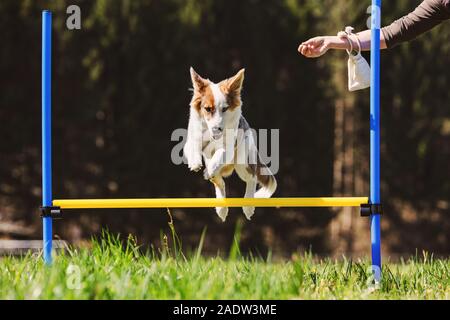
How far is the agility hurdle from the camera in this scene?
4121 mm

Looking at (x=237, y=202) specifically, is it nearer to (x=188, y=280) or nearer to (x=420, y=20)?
(x=188, y=280)

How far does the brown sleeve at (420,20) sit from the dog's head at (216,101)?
3.04ft

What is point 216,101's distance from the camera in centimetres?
429

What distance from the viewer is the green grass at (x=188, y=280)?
3590 mm

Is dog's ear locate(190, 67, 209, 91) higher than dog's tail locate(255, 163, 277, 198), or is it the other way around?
dog's ear locate(190, 67, 209, 91)

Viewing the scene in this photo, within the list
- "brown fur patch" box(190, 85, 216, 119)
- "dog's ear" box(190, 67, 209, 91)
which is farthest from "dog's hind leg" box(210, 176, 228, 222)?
"dog's ear" box(190, 67, 209, 91)

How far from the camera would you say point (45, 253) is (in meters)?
4.46

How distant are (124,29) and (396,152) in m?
6.22

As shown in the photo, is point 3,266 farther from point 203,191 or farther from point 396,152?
point 396,152

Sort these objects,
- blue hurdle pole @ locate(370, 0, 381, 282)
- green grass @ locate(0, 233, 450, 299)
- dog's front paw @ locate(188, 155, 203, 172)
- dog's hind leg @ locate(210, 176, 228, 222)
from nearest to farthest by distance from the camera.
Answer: green grass @ locate(0, 233, 450, 299) → blue hurdle pole @ locate(370, 0, 381, 282) → dog's front paw @ locate(188, 155, 203, 172) → dog's hind leg @ locate(210, 176, 228, 222)

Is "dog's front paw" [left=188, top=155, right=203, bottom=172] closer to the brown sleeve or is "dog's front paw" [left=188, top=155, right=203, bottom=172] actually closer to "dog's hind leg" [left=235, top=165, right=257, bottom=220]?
"dog's hind leg" [left=235, top=165, right=257, bottom=220]

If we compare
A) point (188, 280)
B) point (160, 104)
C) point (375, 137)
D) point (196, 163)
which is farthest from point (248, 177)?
point (160, 104)

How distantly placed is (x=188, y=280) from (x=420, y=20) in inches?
77.4

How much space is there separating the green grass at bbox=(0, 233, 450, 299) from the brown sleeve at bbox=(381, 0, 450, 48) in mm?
1370
